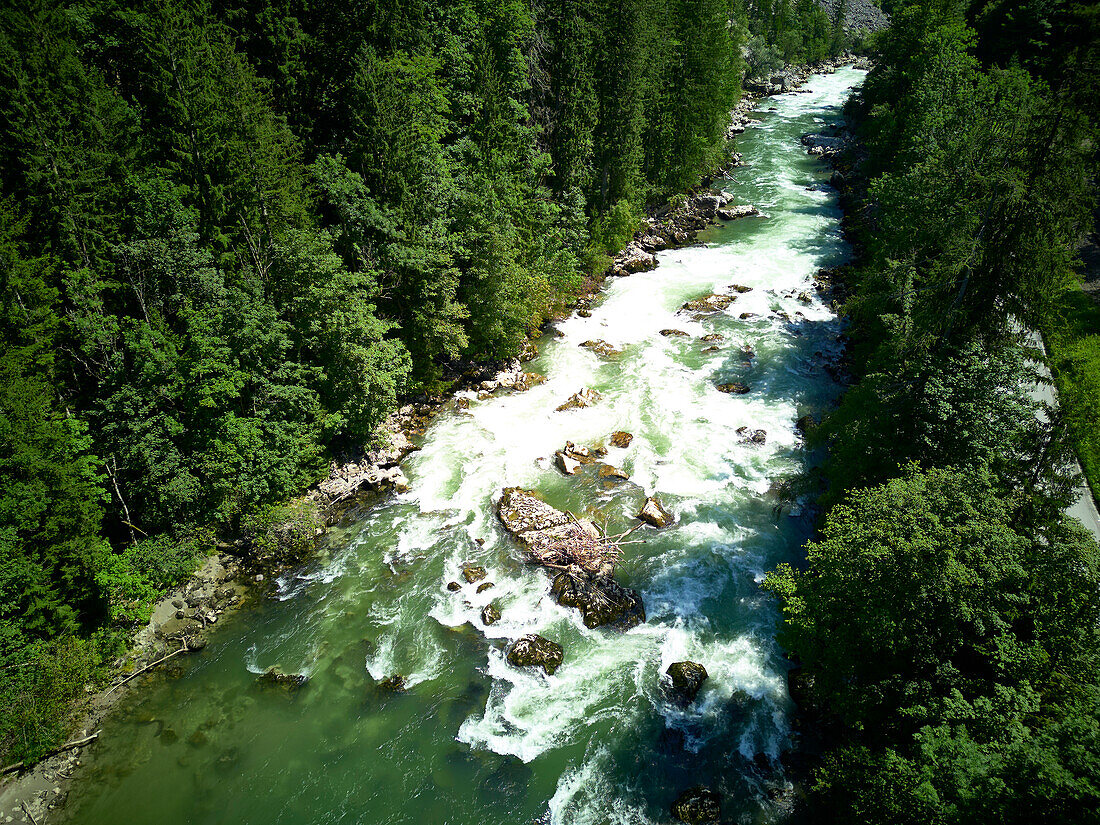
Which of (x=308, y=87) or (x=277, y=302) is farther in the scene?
(x=308, y=87)

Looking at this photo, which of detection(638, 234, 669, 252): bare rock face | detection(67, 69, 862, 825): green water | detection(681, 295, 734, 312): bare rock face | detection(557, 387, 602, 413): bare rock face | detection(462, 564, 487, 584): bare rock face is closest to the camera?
detection(67, 69, 862, 825): green water

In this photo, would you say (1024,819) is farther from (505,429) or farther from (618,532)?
(505,429)

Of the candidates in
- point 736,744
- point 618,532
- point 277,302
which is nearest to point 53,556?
point 277,302

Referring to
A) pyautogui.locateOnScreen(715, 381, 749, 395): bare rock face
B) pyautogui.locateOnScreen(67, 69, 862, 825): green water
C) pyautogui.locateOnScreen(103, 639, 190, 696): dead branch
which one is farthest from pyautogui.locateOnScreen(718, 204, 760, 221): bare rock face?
pyautogui.locateOnScreen(103, 639, 190, 696): dead branch

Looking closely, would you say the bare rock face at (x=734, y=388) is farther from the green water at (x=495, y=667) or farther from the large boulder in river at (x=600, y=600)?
the large boulder in river at (x=600, y=600)

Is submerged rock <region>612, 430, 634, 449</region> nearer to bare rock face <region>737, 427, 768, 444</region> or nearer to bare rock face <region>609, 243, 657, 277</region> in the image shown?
bare rock face <region>737, 427, 768, 444</region>

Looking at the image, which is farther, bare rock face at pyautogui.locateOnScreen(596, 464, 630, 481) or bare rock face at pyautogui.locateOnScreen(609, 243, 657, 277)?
bare rock face at pyautogui.locateOnScreen(609, 243, 657, 277)

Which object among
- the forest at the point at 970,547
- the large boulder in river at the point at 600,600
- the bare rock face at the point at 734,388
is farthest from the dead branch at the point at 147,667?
the bare rock face at the point at 734,388

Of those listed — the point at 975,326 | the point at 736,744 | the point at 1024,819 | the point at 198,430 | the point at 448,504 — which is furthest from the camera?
the point at 448,504
